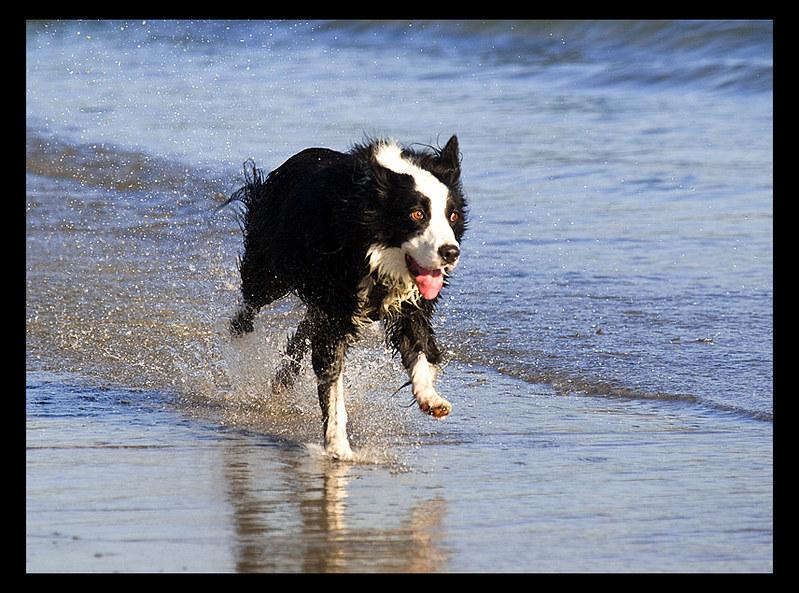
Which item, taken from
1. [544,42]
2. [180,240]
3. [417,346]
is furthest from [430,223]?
[544,42]

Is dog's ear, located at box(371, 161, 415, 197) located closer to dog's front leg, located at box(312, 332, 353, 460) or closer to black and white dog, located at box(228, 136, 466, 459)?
black and white dog, located at box(228, 136, 466, 459)

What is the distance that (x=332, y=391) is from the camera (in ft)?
20.9

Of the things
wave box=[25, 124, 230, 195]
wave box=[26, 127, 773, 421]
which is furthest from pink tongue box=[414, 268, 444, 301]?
wave box=[25, 124, 230, 195]

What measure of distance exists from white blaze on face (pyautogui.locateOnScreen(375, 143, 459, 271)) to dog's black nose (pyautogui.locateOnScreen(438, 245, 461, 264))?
0.06ft

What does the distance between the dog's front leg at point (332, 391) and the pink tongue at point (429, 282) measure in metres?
0.52

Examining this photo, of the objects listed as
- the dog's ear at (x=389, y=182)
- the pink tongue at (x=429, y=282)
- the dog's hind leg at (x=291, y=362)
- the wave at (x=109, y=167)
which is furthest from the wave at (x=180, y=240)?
the dog's ear at (x=389, y=182)

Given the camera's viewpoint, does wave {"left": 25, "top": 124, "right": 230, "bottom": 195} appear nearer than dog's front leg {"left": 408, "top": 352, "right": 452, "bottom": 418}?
No

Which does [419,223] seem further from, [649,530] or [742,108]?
[742,108]

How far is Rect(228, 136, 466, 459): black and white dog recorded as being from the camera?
6.16 meters

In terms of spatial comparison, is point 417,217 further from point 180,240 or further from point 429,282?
point 180,240

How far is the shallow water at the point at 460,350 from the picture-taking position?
5.04m

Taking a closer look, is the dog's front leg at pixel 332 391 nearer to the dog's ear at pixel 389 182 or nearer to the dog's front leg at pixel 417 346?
the dog's front leg at pixel 417 346

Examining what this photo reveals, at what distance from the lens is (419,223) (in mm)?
6109
